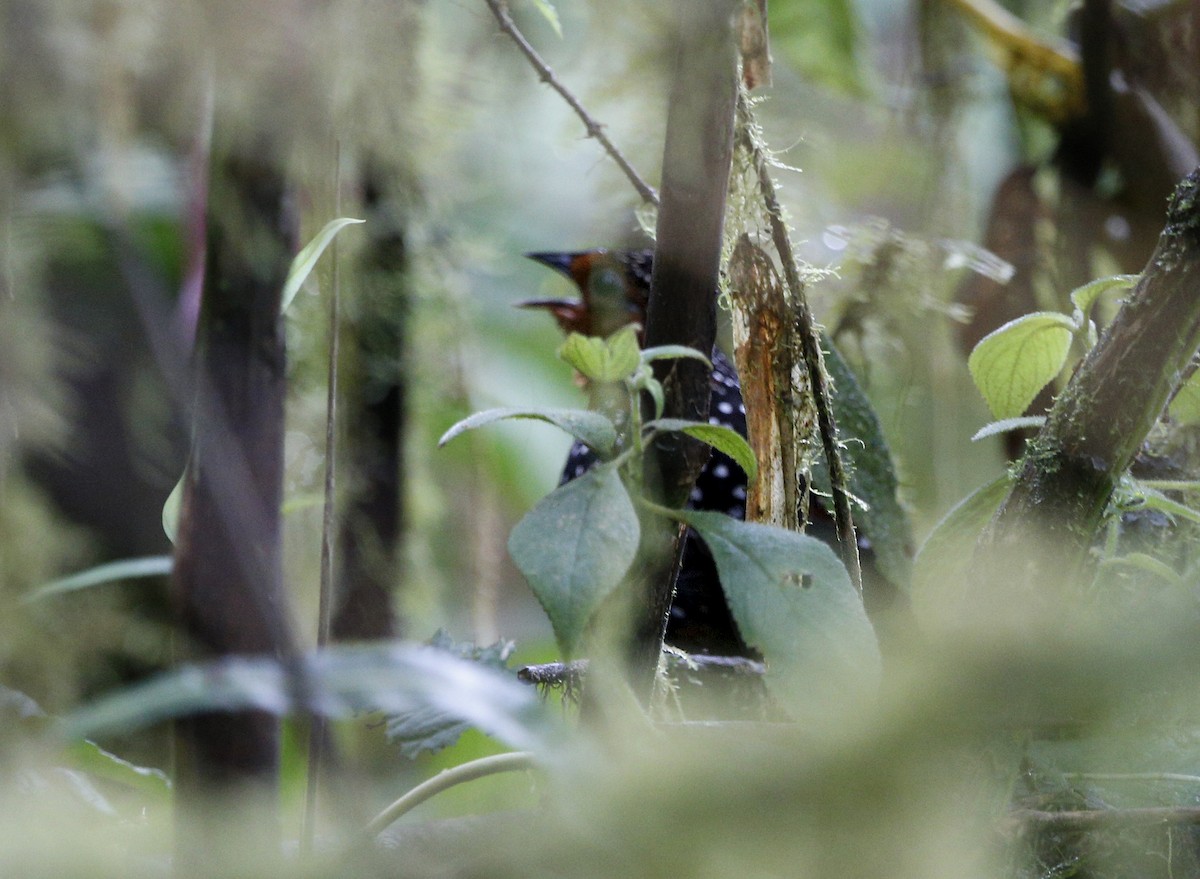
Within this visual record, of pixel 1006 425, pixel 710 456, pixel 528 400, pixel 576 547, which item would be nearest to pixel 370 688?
pixel 576 547

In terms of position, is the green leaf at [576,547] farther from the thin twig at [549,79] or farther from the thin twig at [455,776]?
the thin twig at [549,79]

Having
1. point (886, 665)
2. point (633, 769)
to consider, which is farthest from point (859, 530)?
point (633, 769)

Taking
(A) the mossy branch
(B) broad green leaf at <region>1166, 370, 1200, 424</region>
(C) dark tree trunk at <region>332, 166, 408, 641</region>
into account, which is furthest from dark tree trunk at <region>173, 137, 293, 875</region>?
(C) dark tree trunk at <region>332, 166, 408, 641</region>

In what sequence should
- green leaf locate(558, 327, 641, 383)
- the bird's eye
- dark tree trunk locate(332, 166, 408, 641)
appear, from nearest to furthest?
green leaf locate(558, 327, 641, 383) → dark tree trunk locate(332, 166, 408, 641) → the bird's eye

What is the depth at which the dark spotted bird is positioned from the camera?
655mm

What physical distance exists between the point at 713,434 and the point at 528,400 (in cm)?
113

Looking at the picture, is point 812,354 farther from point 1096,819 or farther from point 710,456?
point 1096,819

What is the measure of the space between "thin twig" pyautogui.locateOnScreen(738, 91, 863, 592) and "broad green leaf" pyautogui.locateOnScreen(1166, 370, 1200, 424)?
143mm

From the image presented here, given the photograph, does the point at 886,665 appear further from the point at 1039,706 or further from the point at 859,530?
the point at 859,530

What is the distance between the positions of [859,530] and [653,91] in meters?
0.31

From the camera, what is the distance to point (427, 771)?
2.59ft

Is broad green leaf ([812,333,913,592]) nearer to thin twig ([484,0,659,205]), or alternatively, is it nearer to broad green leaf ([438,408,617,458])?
thin twig ([484,0,659,205])

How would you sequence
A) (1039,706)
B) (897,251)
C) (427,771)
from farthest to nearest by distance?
(897,251), (427,771), (1039,706)

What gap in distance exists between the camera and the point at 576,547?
0.26m
